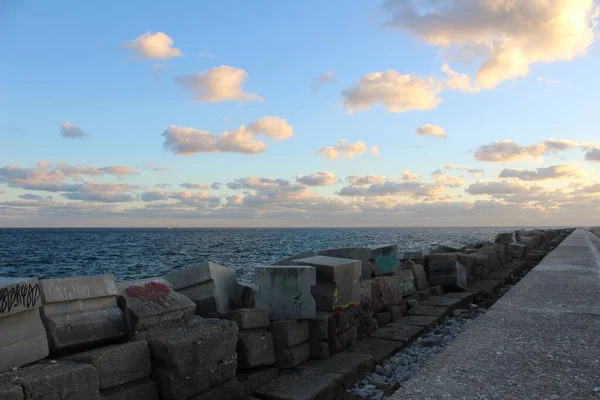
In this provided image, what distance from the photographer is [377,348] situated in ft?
20.8

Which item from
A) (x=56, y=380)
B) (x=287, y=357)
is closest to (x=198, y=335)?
(x=56, y=380)

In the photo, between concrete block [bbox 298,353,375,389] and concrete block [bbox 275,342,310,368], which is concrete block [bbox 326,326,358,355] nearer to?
concrete block [bbox 298,353,375,389]

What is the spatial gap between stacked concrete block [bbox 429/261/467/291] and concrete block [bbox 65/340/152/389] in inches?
330

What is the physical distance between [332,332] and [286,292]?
85cm

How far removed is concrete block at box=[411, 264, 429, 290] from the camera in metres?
10.4

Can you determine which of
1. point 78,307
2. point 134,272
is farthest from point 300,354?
point 134,272

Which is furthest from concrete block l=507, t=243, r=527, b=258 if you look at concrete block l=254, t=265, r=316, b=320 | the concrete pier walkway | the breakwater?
concrete block l=254, t=265, r=316, b=320

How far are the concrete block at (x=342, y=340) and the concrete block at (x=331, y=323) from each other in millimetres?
58

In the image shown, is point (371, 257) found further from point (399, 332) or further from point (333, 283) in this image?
point (333, 283)

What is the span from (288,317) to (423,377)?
204 centimetres

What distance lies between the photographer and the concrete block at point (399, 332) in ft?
22.5

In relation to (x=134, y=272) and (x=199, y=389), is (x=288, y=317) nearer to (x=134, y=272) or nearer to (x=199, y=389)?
(x=199, y=389)

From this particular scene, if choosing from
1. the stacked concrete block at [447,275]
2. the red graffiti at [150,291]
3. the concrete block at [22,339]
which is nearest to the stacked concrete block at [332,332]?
the red graffiti at [150,291]

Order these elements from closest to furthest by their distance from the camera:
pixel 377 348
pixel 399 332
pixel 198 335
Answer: pixel 198 335, pixel 377 348, pixel 399 332
